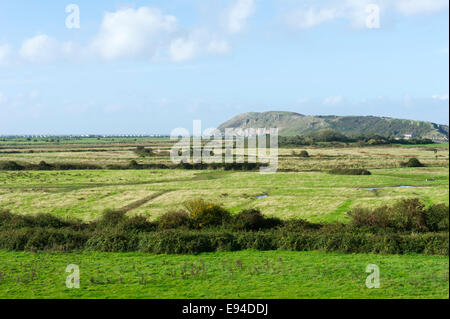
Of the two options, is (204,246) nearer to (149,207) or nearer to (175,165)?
(149,207)

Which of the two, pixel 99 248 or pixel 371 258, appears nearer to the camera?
pixel 371 258

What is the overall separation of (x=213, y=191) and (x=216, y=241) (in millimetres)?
25707

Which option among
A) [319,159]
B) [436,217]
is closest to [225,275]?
[436,217]

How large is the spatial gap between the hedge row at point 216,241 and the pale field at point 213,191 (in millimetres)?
9830

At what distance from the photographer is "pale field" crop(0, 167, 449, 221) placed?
39188mm

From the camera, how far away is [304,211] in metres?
37.3

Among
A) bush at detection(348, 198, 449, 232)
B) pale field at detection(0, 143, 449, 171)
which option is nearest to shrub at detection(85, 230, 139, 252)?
bush at detection(348, 198, 449, 232)

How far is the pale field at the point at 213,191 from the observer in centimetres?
3919

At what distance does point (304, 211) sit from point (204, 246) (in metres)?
15.3

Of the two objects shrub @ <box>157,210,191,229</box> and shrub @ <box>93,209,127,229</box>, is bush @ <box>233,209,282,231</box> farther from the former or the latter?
shrub @ <box>93,209,127,229</box>

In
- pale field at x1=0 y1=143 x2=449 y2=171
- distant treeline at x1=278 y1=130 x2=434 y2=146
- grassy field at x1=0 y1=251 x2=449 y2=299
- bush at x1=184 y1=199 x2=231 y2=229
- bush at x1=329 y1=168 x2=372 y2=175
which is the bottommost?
grassy field at x1=0 y1=251 x2=449 y2=299

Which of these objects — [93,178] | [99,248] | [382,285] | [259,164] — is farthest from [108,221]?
[259,164]

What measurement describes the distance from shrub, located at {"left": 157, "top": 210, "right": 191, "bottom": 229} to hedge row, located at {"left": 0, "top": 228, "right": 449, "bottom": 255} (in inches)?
126

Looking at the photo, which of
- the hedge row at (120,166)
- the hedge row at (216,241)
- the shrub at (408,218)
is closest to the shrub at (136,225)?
the hedge row at (216,241)
